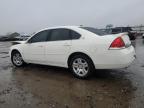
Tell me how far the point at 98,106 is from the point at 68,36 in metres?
2.83

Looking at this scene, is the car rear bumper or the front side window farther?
the front side window

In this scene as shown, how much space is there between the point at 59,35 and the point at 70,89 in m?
2.13

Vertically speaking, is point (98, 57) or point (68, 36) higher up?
point (68, 36)

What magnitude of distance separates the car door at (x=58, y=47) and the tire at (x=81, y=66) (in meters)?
0.32

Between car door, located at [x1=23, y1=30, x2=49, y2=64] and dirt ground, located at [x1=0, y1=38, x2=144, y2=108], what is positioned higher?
car door, located at [x1=23, y1=30, x2=49, y2=64]

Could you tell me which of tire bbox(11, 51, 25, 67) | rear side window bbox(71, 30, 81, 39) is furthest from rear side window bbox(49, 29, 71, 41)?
tire bbox(11, 51, 25, 67)

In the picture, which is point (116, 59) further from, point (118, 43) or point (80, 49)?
point (80, 49)

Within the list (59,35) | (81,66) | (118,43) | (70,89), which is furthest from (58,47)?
(118,43)

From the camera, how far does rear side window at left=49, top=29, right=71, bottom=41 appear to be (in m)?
6.14

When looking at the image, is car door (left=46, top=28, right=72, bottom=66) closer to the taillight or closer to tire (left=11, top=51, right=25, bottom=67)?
the taillight

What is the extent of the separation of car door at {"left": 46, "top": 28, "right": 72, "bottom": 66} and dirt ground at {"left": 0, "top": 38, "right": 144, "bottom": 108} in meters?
0.50

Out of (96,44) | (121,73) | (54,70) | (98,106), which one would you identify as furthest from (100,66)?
(54,70)

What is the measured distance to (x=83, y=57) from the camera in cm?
561

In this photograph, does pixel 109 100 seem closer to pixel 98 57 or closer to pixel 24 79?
pixel 98 57
